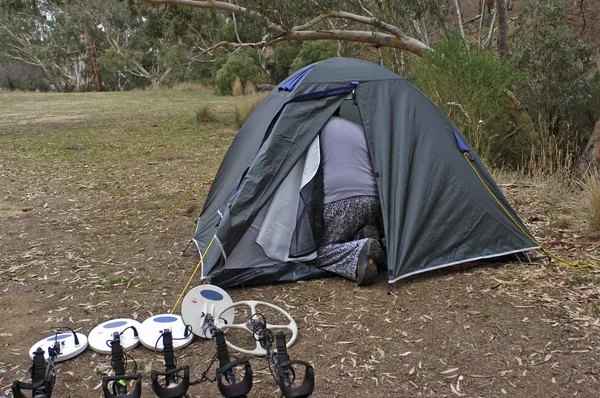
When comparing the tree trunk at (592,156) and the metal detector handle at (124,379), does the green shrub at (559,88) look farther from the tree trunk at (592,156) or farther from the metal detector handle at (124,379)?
the metal detector handle at (124,379)

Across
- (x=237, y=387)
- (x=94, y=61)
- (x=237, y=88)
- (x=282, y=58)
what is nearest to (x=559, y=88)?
(x=237, y=387)

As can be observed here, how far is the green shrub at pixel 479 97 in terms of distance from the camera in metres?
8.13

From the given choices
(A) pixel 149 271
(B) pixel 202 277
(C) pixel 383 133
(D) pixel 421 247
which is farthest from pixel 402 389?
(A) pixel 149 271

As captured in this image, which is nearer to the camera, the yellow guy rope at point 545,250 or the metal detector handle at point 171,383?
the metal detector handle at point 171,383

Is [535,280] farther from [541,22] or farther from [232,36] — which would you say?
[232,36]

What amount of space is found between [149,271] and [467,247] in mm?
2678

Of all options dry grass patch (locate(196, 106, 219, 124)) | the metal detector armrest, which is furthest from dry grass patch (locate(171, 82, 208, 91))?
the metal detector armrest

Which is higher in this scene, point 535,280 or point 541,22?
point 541,22

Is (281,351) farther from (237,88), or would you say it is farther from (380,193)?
(237,88)

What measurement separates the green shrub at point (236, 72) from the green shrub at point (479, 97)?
1739 centimetres

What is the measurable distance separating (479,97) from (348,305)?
16.9ft

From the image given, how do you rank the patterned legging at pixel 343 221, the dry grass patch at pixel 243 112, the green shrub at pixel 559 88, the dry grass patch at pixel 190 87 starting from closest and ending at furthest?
the patterned legging at pixel 343 221
the green shrub at pixel 559 88
the dry grass patch at pixel 243 112
the dry grass patch at pixel 190 87

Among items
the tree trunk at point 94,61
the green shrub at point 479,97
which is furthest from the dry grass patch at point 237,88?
the green shrub at point 479,97

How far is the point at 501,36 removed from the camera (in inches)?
457
